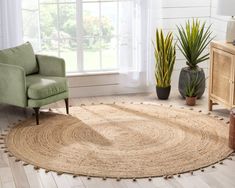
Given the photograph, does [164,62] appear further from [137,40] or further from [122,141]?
[122,141]

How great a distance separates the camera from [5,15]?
5.59m

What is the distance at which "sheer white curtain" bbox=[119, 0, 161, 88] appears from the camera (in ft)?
19.7

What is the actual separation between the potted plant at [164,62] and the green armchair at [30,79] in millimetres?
1224

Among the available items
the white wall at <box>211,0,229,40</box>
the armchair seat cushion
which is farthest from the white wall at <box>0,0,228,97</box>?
the armchair seat cushion

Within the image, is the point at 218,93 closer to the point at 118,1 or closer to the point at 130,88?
the point at 130,88

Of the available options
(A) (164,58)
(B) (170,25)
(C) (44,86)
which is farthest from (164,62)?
(C) (44,86)

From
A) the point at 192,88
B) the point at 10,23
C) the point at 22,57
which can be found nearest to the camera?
the point at 22,57

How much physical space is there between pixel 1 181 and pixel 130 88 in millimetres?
2767

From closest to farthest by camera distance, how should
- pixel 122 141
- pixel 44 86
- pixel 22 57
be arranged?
pixel 122 141 → pixel 44 86 → pixel 22 57

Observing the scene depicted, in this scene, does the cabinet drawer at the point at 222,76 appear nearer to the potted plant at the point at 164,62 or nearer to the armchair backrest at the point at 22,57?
the potted plant at the point at 164,62

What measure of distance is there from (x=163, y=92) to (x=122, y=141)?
154 centimetres

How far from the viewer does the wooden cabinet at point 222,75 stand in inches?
201

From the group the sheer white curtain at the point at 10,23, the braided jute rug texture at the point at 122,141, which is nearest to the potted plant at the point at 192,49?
the braided jute rug texture at the point at 122,141

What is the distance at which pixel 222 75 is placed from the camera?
5316mm
